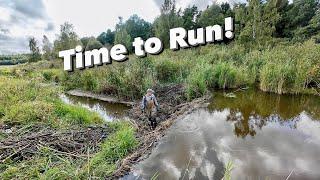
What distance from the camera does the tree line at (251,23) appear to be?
19.9 m

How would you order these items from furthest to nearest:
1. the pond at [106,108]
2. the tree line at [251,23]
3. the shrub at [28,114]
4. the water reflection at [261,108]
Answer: the tree line at [251,23]
the pond at [106,108]
the water reflection at [261,108]
the shrub at [28,114]

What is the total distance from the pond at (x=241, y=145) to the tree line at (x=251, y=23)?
1063cm

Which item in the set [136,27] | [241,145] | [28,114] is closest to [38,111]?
[28,114]

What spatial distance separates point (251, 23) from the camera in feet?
68.0

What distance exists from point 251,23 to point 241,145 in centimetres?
1653

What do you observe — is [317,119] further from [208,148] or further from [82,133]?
[82,133]

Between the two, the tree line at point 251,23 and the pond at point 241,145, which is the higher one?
the tree line at point 251,23

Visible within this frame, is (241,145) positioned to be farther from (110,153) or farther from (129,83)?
(129,83)

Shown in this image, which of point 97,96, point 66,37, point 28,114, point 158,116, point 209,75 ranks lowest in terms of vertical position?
point 158,116

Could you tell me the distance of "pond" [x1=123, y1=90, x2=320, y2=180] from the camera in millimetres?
4750

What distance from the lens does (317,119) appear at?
7.93 meters

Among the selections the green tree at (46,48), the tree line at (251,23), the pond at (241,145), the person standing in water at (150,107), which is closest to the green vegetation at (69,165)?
the pond at (241,145)

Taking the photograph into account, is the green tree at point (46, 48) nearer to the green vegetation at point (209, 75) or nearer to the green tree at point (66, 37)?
the green tree at point (66, 37)

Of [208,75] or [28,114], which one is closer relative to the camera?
[28,114]
